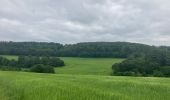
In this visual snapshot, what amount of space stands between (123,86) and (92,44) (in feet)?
329

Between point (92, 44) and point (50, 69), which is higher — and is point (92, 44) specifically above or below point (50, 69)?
above

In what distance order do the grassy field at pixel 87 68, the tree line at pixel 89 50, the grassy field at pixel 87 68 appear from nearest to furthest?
the grassy field at pixel 87 68
the grassy field at pixel 87 68
the tree line at pixel 89 50

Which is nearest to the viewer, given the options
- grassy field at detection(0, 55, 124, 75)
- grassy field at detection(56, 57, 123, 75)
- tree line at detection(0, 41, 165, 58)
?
grassy field at detection(56, 57, 123, 75)

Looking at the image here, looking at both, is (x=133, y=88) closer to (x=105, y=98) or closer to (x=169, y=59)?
(x=105, y=98)

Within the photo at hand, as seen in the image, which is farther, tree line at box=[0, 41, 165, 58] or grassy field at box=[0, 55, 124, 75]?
tree line at box=[0, 41, 165, 58]

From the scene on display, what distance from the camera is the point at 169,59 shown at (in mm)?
69500

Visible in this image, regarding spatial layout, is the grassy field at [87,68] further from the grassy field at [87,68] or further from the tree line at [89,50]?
the tree line at [89,50]

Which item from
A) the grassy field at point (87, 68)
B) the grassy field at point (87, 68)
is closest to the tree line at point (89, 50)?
the grassy field at point (87, 68)

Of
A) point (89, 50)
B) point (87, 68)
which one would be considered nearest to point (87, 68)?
point (87, 68)

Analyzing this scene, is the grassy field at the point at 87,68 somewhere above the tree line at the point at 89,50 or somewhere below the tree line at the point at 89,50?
below

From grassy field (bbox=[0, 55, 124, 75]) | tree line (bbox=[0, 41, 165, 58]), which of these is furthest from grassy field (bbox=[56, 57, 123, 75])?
tree line (bbox=[0, 41, 165, 58])

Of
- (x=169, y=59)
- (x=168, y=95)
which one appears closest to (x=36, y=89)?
(x=168, y=95)

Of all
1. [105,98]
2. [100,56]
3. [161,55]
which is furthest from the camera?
[100,56]

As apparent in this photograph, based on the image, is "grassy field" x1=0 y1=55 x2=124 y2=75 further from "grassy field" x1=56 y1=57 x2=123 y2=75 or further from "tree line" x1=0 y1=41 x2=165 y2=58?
"tree line" x1=0 y1=41 x2=165 y2=58
